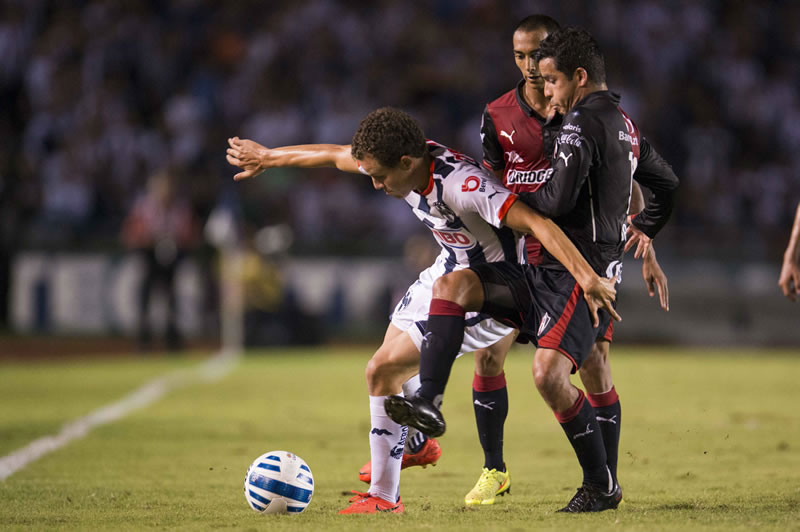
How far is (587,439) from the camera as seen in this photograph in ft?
15.7

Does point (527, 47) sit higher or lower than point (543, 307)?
higher

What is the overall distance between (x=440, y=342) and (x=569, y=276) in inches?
24.8

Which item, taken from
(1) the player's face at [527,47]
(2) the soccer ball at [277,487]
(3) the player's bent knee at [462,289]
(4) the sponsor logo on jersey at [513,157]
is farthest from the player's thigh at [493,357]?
(1) the player's face at [527,47]

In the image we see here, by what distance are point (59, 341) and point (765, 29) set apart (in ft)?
45.7

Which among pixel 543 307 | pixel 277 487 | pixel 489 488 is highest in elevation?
pixel 543 307

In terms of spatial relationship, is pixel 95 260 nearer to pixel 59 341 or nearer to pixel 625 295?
pixel 59 341

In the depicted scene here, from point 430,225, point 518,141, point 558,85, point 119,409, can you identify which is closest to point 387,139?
point 430,225

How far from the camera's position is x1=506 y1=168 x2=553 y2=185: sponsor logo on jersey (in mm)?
5348

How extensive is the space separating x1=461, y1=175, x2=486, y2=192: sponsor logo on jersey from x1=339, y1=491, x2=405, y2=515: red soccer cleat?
1.43 metres

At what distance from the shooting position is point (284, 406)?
1035 cm

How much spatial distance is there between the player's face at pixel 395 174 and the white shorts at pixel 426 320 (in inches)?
22.0

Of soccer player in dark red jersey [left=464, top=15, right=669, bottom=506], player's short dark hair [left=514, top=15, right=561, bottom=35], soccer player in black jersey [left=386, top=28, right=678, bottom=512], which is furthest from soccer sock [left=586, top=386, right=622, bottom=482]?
player's short dark hair [left=514, top=15, right=561, bottom=35]

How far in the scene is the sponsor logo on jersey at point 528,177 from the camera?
5.35 meters

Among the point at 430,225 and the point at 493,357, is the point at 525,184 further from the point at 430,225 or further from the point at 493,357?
the point at 493,357
